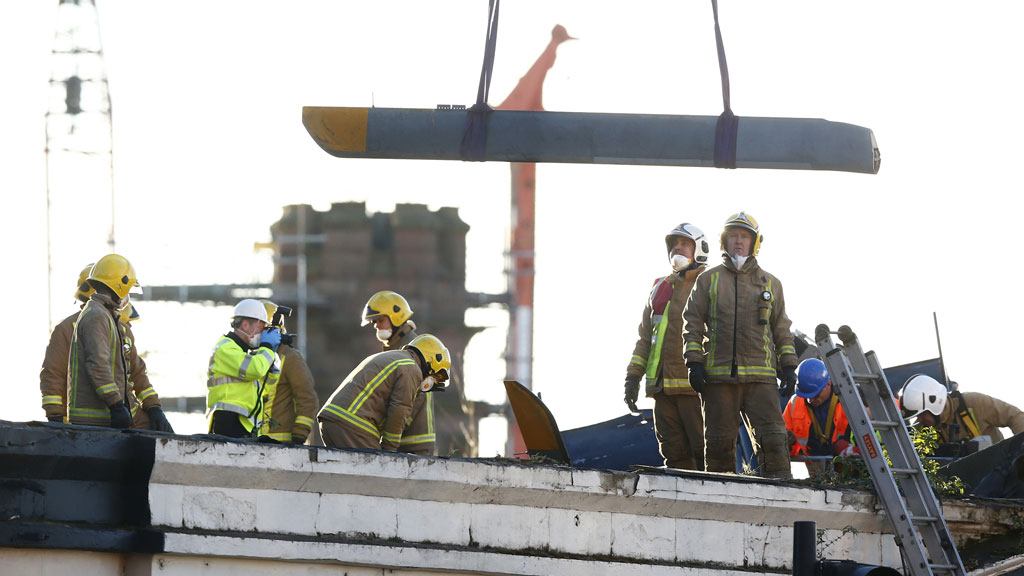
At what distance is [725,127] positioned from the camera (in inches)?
389

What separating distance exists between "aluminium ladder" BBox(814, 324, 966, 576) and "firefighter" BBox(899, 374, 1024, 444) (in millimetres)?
3319

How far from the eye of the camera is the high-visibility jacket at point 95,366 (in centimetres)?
957

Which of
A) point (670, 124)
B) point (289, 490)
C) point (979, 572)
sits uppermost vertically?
point (670, 124)

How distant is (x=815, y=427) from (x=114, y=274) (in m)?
5.05

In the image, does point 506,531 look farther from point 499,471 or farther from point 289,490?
point 289,490

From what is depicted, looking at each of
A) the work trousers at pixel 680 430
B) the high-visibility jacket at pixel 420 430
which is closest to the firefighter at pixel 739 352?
the work trousers at pixel 680 430

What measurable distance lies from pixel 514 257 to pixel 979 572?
4540cm

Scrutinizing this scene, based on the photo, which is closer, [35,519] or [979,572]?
[35,519]

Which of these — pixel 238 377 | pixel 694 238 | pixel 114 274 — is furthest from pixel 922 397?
pixel 114 274

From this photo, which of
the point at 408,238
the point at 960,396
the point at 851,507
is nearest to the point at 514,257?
the point at 408,238

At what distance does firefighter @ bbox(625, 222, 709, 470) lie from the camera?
10.7 metres

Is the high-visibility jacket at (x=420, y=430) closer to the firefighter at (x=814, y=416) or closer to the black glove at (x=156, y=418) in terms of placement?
the black glove at (x=156, y=418)

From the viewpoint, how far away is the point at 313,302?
54844 mm

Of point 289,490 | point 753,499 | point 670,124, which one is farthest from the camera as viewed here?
point 670,124
